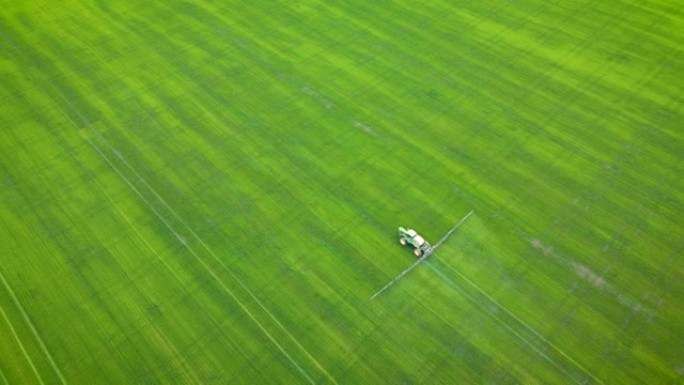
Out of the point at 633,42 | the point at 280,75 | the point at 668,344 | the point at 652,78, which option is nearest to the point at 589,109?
the point at 652,78

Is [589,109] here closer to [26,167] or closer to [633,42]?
[633,42]

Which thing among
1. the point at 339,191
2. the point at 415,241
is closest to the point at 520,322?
the point at 415,241

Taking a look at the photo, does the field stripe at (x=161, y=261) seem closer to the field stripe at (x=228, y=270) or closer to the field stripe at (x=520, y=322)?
the field stripe at (x=228, y=270)

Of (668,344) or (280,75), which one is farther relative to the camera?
(280,75)

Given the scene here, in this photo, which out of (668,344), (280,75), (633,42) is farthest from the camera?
(633,42)

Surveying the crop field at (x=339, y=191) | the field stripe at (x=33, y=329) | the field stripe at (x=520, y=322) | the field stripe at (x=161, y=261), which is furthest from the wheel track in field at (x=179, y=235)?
the field stripe at (x=520, y=322)

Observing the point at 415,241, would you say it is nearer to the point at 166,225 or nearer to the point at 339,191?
the point at 339,191
